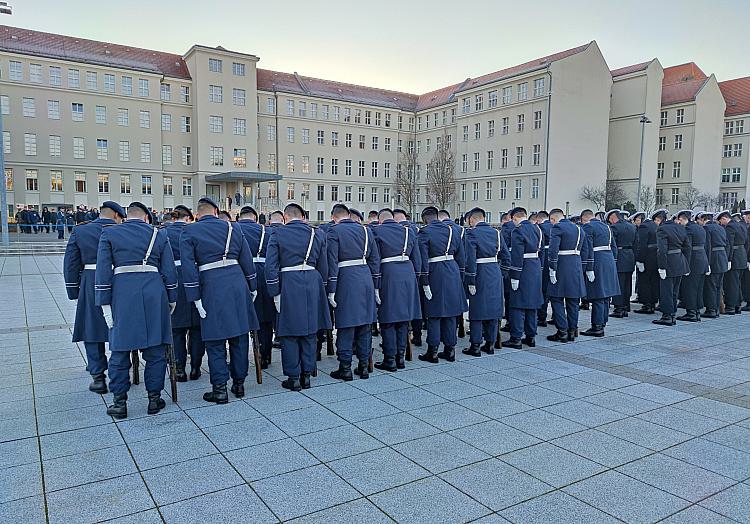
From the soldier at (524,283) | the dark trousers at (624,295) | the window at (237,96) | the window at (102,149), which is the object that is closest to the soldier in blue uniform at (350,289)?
the soldier at (524,283)

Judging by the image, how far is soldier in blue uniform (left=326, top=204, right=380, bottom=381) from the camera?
635cm

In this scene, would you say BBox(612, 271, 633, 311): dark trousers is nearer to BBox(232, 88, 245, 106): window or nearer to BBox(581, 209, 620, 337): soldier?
BBox(581, 209, 620, 337): soldier

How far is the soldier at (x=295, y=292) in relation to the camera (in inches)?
233

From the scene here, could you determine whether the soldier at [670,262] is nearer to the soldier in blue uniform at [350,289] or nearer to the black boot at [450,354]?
the black boot at [450,354]

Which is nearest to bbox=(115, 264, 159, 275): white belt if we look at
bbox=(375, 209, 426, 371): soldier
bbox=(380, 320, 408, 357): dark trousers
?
bbox=(375, 209, 426, 371): soldier

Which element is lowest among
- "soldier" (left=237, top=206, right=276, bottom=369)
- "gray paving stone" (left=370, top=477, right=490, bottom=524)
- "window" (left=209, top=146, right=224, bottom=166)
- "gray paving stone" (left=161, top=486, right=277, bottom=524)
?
"gray paving stone" (left=370, top=477, right=490, bottom=524)

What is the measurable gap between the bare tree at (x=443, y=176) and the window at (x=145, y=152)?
29188 mm

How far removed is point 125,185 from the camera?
50125mm

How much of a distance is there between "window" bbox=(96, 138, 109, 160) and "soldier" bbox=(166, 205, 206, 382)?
4849cm

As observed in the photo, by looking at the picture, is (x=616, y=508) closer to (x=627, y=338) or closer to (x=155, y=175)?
(x=627, y=338)

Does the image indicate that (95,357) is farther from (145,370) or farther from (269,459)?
(269,459)

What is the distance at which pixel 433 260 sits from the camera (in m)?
7.43

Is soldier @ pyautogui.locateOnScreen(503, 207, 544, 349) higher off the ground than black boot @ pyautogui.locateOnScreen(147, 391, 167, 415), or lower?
higher

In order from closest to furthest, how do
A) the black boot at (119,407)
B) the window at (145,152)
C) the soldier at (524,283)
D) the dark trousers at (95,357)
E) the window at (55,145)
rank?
the black boot at (119,407) < the dark trousers at (95,357) < the soldier at (524,283) < the window at (55,145) < the window at (145,152)
